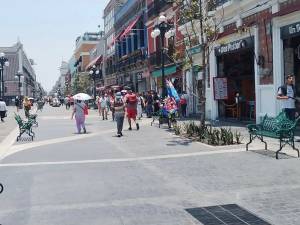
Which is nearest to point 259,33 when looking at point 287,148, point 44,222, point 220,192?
point 287,148

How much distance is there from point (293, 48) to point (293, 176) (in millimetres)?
9744

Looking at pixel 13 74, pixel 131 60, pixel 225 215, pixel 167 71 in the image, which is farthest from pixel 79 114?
pixel 13 74

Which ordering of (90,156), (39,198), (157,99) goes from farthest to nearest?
(157,99), (90,156), (39,198)

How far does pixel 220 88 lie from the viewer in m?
23.8

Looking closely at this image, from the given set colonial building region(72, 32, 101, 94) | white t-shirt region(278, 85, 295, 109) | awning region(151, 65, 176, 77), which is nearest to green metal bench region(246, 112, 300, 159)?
white t-shirt region(278, 85, 295, 109)

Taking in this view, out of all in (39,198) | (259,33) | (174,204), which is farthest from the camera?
(259,33)

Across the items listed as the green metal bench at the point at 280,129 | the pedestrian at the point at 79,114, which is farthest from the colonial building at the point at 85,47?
the green metal bench at the point at 280,129

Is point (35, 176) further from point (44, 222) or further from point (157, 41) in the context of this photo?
point (157, 41)

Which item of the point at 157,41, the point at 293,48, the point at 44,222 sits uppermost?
the point at 157,41

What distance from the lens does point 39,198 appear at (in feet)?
25.9

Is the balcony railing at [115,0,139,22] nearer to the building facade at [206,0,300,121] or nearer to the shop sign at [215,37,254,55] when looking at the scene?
the building facade at [206,0,300,121]

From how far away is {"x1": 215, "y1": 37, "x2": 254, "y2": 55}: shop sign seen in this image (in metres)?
20.5

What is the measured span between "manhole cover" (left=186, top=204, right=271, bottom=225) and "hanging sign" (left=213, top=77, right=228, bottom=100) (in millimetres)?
16899

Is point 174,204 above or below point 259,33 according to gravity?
below
